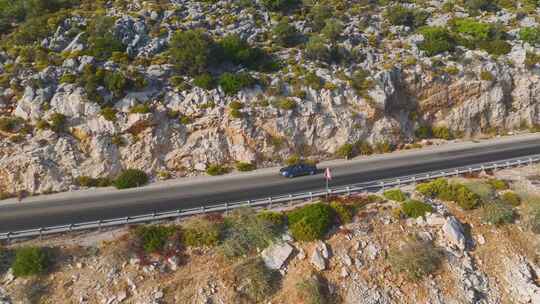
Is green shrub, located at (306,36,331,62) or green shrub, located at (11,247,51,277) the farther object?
green shrub, located at (306,36,331,62)

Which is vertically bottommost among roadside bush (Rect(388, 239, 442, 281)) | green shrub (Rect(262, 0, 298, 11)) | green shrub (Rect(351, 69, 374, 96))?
roadside bush (Rect(388, 239, 442, 281))

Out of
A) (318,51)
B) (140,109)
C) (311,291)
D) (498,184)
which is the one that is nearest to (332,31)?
(318,51)

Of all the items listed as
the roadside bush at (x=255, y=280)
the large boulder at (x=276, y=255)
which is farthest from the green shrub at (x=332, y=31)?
the roadside bush at (x=255, y=280)

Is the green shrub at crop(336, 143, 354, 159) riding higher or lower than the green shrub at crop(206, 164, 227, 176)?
lower

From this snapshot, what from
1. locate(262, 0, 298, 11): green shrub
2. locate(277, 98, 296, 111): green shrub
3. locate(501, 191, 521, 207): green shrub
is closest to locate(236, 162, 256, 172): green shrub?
locate(277, 98, 296, 111): green shrub

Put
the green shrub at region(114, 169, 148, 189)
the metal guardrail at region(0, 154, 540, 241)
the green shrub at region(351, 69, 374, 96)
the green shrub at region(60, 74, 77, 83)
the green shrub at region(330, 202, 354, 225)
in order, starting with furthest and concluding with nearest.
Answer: the green shrub at region(351, 69, 374, 96), the green shrub at region(60, 74, 77, 83), the green shrub at region(114, 169, 148, 189), the green shrub at region(330, 202, 354, 225), the metal guardrail at region(0, 154, 540, 241)

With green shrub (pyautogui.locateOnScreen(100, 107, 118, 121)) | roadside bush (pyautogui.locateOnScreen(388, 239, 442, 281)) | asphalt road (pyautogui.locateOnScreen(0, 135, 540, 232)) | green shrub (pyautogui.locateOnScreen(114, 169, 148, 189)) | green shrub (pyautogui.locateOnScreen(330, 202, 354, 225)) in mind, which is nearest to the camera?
roadside bush (pyautogui.locateOnScreen(388, 239, 442, 281))

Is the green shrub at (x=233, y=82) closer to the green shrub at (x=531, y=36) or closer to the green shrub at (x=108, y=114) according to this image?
the green shrub at (x=108, y=114)

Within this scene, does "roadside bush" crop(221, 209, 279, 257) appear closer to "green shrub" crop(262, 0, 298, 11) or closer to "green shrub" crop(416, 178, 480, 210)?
"green shrub" crop(416, 178, 480, 210)
